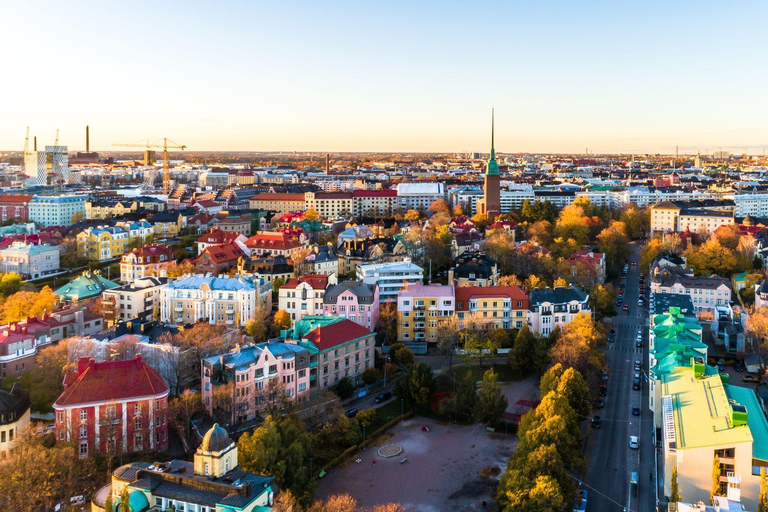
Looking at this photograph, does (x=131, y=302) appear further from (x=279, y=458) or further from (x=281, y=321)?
(x=279, y=458)

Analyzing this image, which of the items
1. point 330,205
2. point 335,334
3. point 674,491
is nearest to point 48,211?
point 330,205

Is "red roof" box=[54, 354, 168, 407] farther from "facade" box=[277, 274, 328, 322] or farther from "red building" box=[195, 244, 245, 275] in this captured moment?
"red building" box=[195, 244, 245, 275]

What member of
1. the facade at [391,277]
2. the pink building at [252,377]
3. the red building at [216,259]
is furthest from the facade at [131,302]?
the pink building at [252,377]

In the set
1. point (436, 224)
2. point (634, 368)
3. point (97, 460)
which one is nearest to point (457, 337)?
point (634, 368)

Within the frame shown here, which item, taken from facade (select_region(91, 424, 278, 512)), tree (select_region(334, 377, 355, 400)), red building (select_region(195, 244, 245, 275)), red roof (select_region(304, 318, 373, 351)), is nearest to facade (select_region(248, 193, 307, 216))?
red building (select_region(195, 244, 245, 275))

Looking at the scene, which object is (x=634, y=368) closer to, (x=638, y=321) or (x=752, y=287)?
(x=638, y=321)

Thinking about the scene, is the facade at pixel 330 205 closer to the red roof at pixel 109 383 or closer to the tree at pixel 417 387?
the tree at pixel 417 387
